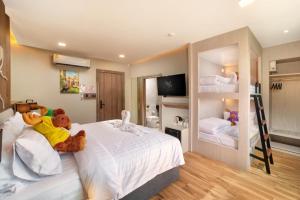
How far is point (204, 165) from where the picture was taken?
2443mm

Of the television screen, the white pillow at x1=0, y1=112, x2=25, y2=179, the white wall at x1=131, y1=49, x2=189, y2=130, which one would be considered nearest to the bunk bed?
the television screen

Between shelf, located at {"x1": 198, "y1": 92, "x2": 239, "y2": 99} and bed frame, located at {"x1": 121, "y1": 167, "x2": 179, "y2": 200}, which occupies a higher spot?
shelf, located at {"x1": 198, "y1": 92, "x2": 239, "y2": 99}

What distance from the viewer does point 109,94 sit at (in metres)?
4.74

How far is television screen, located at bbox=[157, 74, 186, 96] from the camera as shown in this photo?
3.31 m

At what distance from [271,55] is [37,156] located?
4444 millimetres

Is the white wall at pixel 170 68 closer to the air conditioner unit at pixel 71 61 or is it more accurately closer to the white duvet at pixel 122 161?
the white duvet at pixel 122 161

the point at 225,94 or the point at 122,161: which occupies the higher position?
the point at 225,94

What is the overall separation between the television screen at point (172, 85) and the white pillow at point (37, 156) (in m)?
2.74

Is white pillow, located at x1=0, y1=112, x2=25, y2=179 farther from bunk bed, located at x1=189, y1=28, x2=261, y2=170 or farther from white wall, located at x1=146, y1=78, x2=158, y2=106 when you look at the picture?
white wall, located at x1=146, y1=78, x2=158, y2=106

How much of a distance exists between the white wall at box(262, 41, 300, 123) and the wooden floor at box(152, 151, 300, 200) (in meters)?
1.41

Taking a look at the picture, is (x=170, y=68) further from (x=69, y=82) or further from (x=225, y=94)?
(x=69, y=82)

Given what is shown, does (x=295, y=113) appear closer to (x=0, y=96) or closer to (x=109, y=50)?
(x=109, y=50)

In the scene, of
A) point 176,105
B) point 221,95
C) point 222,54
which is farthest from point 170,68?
point 221,95

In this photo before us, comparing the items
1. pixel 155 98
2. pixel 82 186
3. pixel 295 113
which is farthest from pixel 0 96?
pixel 295 113
